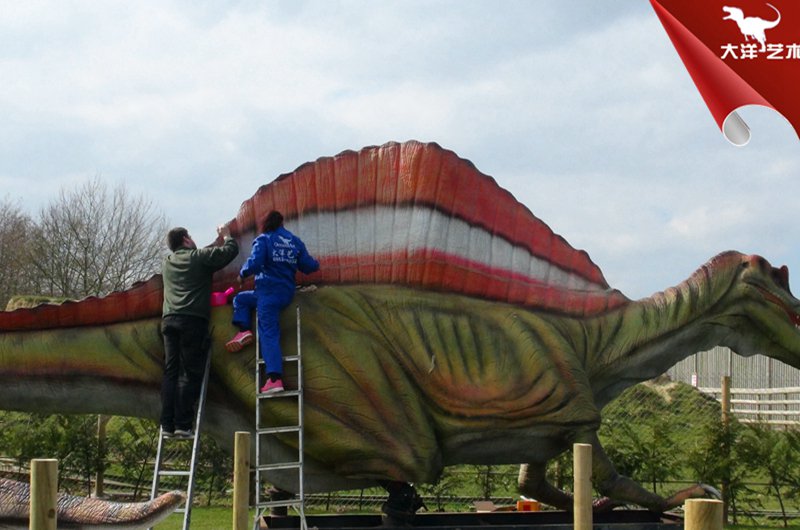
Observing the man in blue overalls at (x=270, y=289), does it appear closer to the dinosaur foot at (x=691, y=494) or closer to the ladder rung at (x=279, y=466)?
the ladder rung at (x=279, y=466)

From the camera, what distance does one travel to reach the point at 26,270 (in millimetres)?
27516

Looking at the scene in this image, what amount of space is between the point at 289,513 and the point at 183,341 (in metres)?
2.34

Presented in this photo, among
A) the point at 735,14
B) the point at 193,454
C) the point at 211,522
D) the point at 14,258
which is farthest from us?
the point at 14,258

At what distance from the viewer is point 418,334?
7.38 meters

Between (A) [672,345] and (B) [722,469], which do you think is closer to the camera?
(A) [672,345]

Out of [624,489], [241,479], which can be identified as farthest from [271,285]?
[624,489]

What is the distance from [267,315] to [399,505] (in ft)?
5.65

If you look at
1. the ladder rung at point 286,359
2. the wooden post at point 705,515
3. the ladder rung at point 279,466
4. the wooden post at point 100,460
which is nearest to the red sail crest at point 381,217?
the ladder rung at point 286,359

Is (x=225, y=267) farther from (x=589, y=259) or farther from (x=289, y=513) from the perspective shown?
(x=589, y=259)

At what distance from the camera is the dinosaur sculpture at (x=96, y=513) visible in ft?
14.3

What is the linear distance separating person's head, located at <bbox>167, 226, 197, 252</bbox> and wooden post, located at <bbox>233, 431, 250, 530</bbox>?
1848 mm

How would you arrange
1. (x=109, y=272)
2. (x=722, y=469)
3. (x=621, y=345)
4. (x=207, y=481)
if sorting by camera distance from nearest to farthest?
1. (x=621, y=345)
2. (x=722, y=469)
3. (x=207, y=481)
4. (x=109, y=272)

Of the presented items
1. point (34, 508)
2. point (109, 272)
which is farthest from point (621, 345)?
point (109, 272)

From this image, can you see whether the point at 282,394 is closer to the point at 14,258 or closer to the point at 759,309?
the point at 759,309
